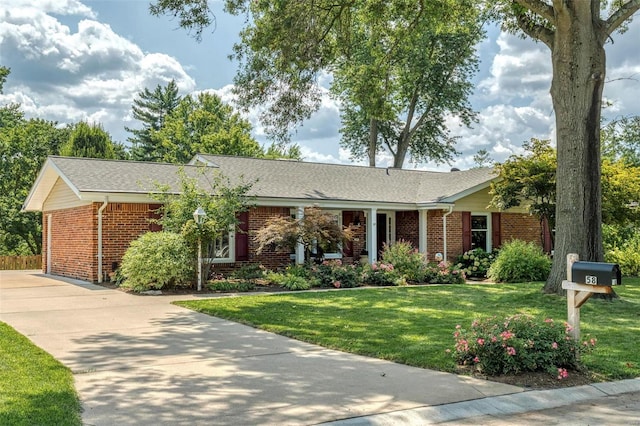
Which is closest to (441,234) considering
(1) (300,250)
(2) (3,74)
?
A: (1) (300,250)

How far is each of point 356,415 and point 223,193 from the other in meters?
11.4

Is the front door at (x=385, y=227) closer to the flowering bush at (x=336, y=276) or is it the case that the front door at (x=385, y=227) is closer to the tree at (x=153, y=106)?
the flowering bush at (x=336, y=276)

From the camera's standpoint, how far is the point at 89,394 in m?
5.37

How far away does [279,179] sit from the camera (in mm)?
20328

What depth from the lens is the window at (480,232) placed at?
21.9 meters

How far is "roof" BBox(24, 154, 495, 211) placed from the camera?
16531 mm

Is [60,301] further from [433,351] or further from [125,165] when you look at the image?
[433,351]

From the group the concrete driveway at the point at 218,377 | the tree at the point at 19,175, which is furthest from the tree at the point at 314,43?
the tree at the point at 19,175

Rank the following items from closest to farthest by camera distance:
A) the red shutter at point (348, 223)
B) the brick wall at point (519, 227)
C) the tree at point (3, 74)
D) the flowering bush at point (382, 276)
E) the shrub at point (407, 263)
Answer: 1. the flowering bush at point (382, 276)
2. the shrub at point (407, 263)
3. the red shutter at point (348, 223)
4. the brick wall at point (519, 227)
5. the tree at point (3, 74)

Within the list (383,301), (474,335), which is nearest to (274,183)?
(383,301)

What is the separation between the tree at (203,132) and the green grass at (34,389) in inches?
1331

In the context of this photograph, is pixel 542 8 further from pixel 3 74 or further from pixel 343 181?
pixel 3 74

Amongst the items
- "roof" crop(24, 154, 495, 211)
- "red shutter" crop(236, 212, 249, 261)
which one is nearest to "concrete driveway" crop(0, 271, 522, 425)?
"roof" crop(24, 154, 495, 211)

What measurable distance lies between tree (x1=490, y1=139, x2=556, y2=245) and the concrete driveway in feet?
41.2
